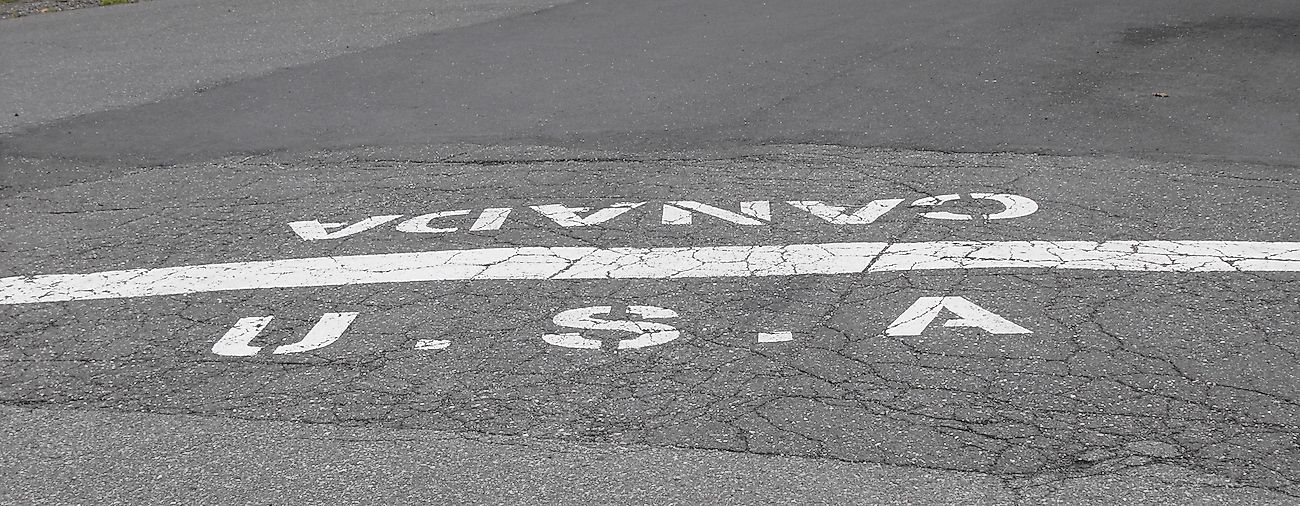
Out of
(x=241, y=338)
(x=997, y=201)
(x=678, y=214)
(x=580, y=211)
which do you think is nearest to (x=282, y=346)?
(x=241, y=338)

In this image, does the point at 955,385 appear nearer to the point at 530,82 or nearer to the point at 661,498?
the point at 661,498

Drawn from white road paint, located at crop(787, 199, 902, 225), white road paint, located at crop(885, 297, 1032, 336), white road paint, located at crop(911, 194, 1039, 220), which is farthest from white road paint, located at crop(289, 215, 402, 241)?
white road paint, located at crop(885, 297, 1032, 336)

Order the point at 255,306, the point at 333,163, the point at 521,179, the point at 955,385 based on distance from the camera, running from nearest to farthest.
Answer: the point at 955,385
the point at 255,306
the point at 521,179
the point at 333,163

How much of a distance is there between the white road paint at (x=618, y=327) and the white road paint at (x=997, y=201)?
2012 mm

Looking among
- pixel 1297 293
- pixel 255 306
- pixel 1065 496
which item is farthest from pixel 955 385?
pixel 255 306

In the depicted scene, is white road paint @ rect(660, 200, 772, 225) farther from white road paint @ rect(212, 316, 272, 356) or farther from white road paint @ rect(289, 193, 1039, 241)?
white road paint @ rect(212, 316, 272, 356)

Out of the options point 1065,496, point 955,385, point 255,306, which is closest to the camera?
point 1065,496

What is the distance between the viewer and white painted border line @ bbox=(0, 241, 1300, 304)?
6.26 m

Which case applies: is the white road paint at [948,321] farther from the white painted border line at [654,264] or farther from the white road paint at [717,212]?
the white road paint at [717,212]

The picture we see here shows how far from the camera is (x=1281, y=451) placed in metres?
4.37

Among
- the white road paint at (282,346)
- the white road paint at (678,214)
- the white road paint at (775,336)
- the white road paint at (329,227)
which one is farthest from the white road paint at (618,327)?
the white road paint at (329,227)

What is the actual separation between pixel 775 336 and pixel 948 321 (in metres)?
0.73

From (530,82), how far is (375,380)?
20.9 feet

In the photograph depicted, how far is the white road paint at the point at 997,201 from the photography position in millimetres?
7086
